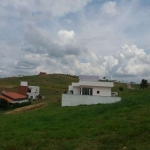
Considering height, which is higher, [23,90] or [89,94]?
[23,90]

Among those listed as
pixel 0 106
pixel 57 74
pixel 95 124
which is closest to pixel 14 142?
pixel 95 124

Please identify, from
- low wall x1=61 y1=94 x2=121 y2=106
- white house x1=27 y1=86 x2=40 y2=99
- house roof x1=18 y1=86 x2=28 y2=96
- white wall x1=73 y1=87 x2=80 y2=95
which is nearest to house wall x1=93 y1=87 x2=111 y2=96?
white wall x1=73 y1=87 x2=80 y2=95

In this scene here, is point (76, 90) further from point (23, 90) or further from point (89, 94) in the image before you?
point (23, 90)

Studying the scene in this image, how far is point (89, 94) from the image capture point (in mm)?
38562

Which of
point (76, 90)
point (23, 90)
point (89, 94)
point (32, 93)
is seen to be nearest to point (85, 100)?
point (89, 94)

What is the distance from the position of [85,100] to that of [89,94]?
8.01 metres

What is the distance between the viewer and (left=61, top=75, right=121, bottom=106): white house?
30.3 m

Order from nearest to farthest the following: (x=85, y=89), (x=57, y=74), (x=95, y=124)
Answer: (x=95, y=124)
(x=85, y=89)
(x=57, y=74)

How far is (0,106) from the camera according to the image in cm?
4028

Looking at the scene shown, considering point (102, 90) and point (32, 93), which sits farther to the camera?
point (32, 93)

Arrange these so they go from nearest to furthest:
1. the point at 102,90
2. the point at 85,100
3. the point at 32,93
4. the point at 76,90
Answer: the point at 85,100, the point at 102,90, the point at 76,90, the point at 32,93

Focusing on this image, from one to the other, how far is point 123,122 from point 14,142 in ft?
15.7

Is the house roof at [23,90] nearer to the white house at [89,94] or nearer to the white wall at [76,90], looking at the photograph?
the white house at [89,94]

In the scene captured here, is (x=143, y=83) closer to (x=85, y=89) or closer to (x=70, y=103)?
(x=85, y=89)
